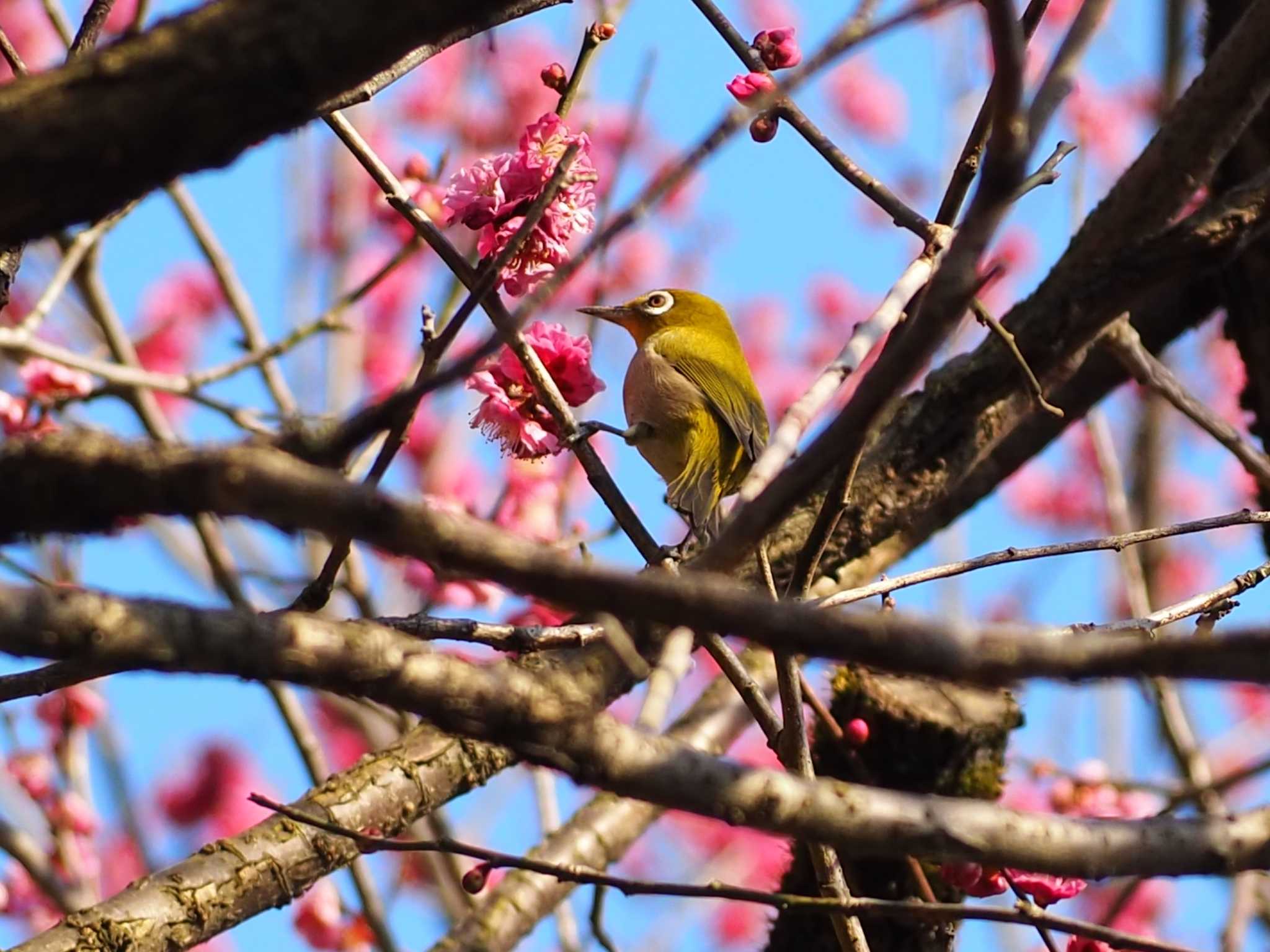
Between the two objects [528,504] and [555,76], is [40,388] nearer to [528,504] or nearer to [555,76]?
[528,504]

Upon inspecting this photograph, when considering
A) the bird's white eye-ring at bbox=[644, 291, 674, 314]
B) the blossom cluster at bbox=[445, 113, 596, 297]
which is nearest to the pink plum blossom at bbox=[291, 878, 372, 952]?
the bird's white eye-ring at bbox=[644, 291, 674, 314]

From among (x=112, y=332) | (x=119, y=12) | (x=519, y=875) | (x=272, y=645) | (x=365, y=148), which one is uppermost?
(x=119, y=12)

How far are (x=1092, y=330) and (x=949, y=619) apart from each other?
8.56ft

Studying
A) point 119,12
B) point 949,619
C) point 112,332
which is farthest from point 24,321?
point 119,12

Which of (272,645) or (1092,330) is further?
(1092,330)

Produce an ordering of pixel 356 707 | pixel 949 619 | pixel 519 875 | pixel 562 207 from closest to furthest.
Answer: pixel 949 619 → pixel 562 207 → pixel 519 875 → pixel 356 707

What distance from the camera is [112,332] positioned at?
538 centimetres

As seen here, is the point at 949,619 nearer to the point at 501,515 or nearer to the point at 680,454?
the point at 680,454

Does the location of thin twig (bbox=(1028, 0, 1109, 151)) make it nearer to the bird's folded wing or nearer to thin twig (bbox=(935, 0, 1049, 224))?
thin twig (bbox=(935, 0, 1049, 224))

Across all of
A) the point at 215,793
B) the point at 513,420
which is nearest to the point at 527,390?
the point at 513,420

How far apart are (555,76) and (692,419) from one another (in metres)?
1.73

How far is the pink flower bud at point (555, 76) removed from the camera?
2.90m

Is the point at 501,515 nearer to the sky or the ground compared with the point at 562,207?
nearer to the sky

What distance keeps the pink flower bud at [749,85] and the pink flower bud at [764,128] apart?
0.05m
